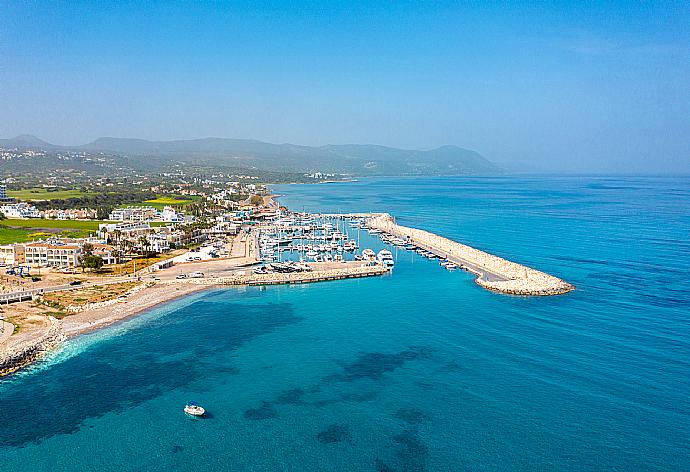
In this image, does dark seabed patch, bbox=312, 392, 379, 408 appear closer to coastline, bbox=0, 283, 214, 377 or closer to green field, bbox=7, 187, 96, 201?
coastline, bbox=0, 283, 214, 377

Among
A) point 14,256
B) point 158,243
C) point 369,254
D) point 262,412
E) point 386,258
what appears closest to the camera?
point 262,412

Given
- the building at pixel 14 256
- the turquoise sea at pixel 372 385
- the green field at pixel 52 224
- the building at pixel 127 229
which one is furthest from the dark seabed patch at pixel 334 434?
the green field at pixel 52 224

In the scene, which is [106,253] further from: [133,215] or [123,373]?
[133,215]

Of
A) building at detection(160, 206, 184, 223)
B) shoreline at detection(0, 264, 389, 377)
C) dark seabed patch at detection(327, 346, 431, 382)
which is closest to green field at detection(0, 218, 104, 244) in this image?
building at detection(160, 206, 184, 223)

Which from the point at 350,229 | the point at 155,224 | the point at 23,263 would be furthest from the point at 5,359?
the point at 350,229

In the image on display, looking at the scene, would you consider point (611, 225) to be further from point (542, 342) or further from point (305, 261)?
point (542, 342)

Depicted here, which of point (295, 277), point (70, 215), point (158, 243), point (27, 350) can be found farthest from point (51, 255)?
point (70, 215)

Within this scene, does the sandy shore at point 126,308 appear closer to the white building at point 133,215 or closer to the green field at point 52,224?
the green field at point 52,224
